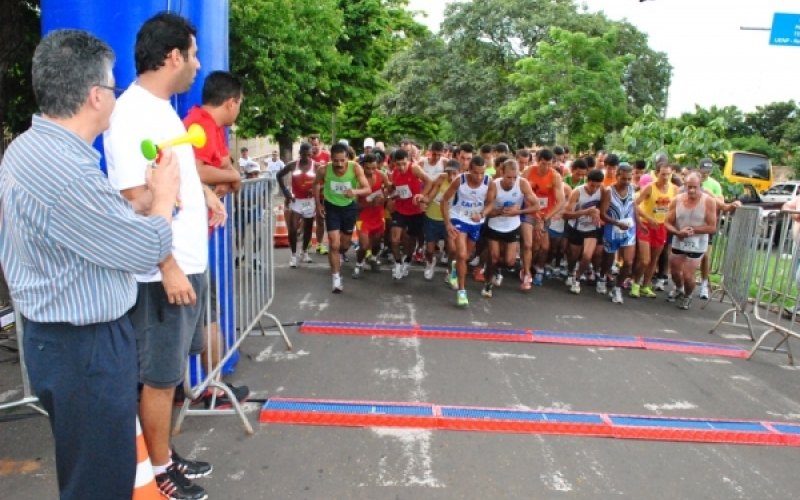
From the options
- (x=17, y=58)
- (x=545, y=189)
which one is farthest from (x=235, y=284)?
(x=545, y=189)

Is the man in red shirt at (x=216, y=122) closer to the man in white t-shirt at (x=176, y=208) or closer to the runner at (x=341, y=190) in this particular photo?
the man in white t-shirt at (x=176, y=208)

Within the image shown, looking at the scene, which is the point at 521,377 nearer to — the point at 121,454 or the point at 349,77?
the point at 121,454

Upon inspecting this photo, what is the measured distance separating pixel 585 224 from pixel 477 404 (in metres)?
5.19

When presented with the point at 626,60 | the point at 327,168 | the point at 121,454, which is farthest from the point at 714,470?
the point at 626,60

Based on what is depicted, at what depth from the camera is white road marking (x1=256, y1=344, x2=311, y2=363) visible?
5.60m

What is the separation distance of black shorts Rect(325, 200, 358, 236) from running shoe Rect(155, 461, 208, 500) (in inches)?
218

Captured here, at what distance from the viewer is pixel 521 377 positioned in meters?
5.37

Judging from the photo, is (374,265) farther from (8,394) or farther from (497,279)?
(8,394)

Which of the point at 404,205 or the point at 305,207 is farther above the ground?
the point at 404,205

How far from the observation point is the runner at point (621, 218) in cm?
882

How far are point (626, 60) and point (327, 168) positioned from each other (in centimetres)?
2072

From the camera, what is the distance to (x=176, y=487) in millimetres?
3195

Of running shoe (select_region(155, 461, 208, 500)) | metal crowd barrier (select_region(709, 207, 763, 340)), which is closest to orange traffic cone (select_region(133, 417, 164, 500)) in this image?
running shoe (select_region(155, 461, 208, 500))

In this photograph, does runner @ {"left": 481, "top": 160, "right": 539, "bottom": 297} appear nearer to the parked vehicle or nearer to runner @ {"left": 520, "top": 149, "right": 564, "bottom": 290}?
runner @ {"left": 520, "top": 149, "right": 564, "bottom": 290}
